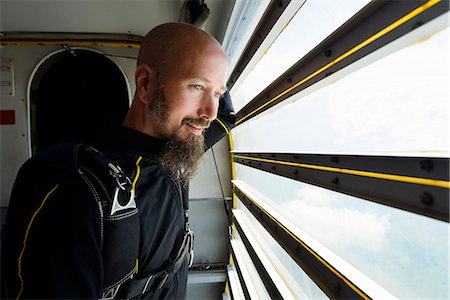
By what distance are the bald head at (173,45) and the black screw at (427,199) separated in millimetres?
1284

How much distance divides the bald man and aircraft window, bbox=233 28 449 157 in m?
0.69

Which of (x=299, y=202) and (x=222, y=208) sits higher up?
(x=299, y=202)

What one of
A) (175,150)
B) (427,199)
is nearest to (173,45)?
(175,150)

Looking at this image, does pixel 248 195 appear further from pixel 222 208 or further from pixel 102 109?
pixel 102 109

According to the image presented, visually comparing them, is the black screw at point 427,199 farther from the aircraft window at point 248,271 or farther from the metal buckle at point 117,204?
the aircraft window at point 248,271

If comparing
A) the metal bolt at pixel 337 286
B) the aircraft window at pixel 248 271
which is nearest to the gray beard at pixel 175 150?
the metal bolt at pixel 337 286

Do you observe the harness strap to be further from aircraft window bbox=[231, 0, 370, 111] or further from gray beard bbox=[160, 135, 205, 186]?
aircraft window bbox=[231, 0, 370, 111]

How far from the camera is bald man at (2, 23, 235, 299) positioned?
109 centimetres

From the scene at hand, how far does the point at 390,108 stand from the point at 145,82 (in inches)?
51.1

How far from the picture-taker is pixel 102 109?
441 cm

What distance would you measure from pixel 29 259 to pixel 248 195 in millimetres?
2811

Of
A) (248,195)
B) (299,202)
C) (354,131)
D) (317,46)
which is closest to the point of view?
(354,131)

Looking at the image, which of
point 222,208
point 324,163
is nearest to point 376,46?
point 324,163

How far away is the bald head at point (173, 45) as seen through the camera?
170cm
